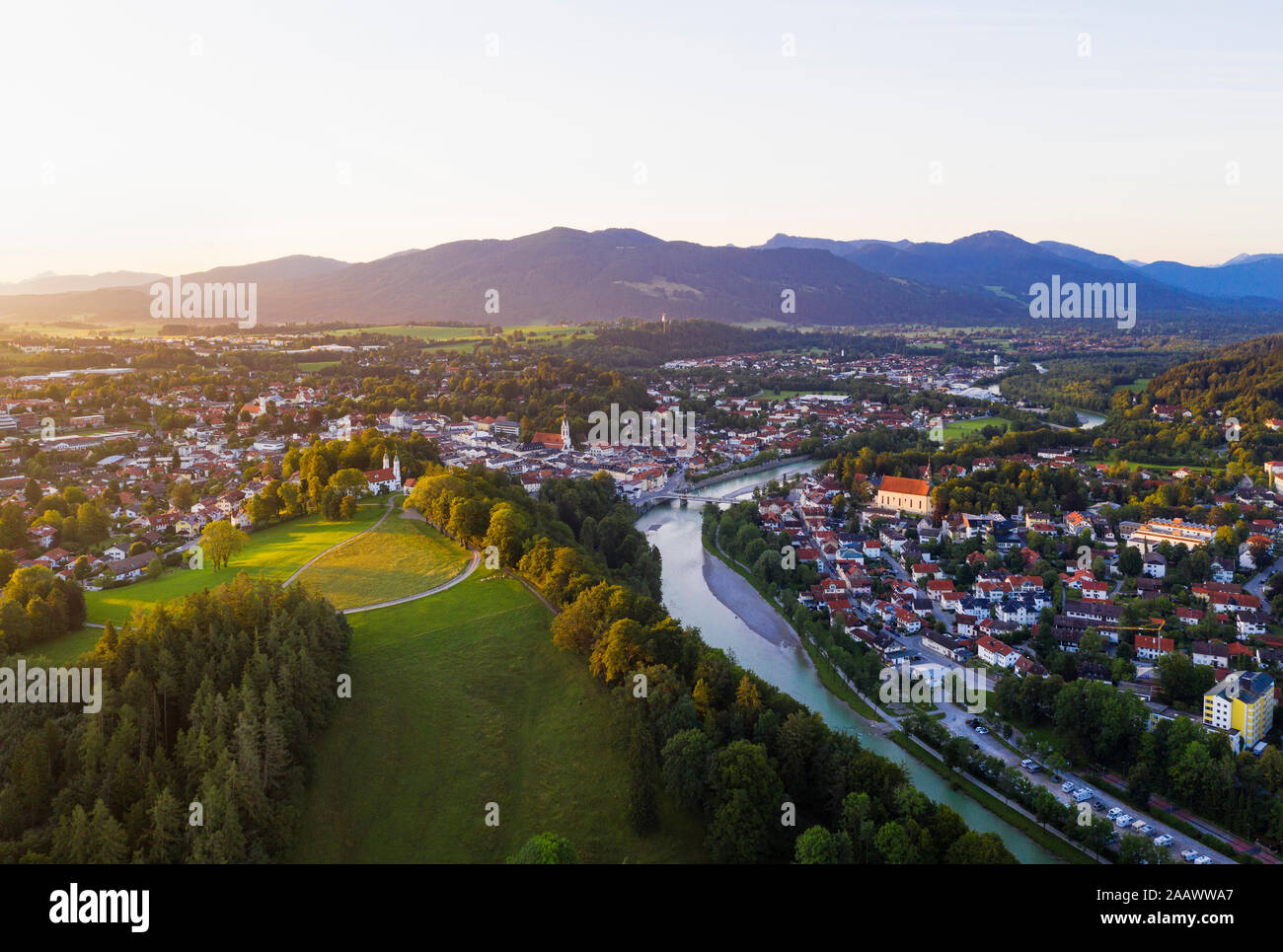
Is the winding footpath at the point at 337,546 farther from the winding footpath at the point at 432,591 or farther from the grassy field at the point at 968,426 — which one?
the grassy field at the point at 968,426

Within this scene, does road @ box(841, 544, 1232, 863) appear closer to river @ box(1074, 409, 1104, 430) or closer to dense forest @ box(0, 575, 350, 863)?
dense forest @ box(0, 575, 350, 863)

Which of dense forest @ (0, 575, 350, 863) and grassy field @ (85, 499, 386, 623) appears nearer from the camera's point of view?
dense forest @ (0, 575, 350, 863)

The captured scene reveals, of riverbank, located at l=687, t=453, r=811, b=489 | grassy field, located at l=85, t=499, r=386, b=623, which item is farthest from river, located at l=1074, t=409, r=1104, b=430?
grassy field, located at l=85, t=499, r=386, b=623

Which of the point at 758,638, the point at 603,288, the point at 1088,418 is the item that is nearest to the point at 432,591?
the point at 758,638

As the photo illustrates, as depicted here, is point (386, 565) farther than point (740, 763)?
Yes

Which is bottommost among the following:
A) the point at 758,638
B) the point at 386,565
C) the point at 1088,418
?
the point at 758,638

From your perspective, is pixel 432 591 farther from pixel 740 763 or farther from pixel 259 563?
pixel 740 763
